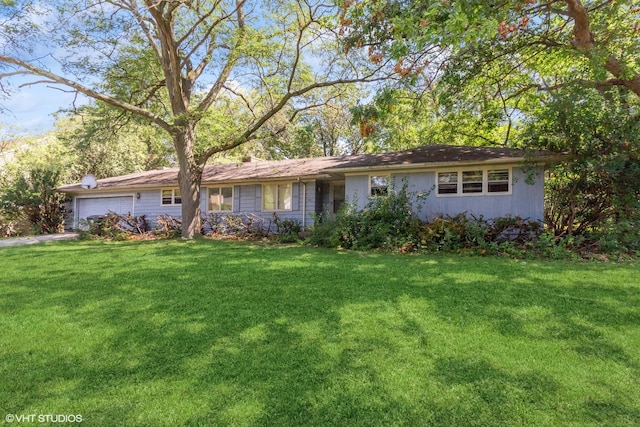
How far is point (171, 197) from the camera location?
58.0 feet

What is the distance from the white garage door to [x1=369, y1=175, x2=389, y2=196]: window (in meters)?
12.7

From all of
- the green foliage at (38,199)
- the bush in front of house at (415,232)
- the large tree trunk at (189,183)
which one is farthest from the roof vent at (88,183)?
the bush in front of house at (415,232)

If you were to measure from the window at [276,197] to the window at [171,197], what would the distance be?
4.49 m

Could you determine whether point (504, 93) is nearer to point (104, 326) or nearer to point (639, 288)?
point (639, 288)

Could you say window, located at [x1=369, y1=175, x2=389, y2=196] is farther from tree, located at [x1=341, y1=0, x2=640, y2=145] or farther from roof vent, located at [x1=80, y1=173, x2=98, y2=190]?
roof vent, located at [x1=80, y1=173, x2=98, y2=190]

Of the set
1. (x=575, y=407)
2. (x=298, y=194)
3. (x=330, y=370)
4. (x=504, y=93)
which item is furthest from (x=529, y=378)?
(x=504, y=93)

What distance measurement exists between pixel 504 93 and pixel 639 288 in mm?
10737

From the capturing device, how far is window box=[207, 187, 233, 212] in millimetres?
16672

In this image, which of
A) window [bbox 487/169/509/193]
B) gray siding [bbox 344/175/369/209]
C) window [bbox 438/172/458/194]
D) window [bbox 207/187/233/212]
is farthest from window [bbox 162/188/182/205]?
window [bbox 487/169/509/193]

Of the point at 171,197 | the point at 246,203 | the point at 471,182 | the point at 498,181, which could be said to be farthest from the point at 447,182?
the point at 171,197

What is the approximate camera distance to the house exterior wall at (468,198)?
11.0m

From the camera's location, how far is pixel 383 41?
814 cm

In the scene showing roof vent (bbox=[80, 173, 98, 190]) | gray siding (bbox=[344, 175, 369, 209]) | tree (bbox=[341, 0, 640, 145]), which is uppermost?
tree (bbox=[341, 0, 640, 145])

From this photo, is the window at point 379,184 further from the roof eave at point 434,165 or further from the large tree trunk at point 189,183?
the large tree trunk at point 189,183
